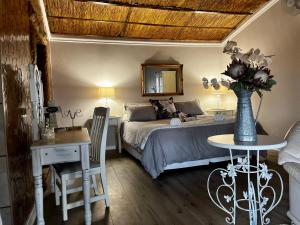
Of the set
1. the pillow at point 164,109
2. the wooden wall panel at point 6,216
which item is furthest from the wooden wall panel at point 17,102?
the pillow at point 164,109

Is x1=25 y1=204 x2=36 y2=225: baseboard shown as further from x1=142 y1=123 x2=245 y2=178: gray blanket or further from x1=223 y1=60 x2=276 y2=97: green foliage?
x1=223 y1=60 x2=276 y2=97: green foliage

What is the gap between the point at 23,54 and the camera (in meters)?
2.38

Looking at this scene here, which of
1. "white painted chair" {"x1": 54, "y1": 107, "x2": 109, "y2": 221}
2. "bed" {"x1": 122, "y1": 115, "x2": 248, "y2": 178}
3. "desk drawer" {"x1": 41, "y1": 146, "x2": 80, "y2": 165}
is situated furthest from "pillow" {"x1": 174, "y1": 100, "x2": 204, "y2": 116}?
"desk drawer" {"x1": 41, "y1": 146, "x2": 80, "y2": 165}

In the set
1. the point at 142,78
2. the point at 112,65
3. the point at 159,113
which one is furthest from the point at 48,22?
the point at 159,113

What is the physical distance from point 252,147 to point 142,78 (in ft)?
13.3

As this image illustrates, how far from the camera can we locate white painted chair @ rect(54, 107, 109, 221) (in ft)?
7.25

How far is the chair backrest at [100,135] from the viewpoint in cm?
238

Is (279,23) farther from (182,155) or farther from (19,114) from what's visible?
(19,114)

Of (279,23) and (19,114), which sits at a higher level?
(279,23)

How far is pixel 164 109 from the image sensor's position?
4953 millimetres

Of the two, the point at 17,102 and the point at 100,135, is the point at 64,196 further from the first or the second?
the point at 17,102

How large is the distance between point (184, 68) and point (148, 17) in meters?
1.66

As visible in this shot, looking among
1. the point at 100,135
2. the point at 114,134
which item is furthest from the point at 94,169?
the point at 114,134

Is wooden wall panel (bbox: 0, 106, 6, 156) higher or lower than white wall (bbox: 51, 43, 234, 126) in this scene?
lower
